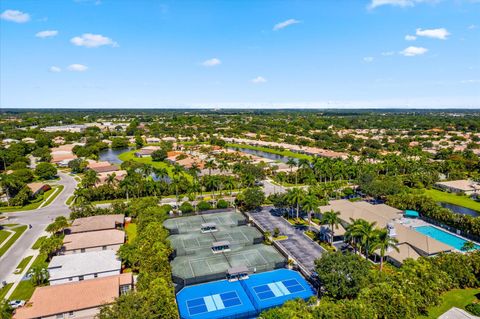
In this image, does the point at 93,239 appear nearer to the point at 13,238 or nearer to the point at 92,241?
the point at 92,241

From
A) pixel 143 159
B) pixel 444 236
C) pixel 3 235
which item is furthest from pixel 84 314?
pixel 143 159

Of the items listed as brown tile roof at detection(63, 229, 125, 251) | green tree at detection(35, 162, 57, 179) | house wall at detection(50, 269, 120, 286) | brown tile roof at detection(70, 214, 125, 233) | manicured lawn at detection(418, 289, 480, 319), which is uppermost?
green tree at detection(35, 162, 57, 179)

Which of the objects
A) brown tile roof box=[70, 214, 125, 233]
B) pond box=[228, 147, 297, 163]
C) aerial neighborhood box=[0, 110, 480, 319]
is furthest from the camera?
pond box=[228, 147, 297, 163]

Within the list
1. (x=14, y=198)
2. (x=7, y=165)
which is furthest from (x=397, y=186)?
(x=7, y=165)

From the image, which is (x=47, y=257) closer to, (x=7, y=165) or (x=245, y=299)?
(x=245, y=299)

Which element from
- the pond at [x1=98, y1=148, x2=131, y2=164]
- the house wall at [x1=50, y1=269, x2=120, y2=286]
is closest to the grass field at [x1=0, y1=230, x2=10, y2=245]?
the house wall at [x1=50, y1=269, x2=120, y2=286]

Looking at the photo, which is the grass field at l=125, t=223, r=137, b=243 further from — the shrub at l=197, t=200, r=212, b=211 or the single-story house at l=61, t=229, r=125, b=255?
the shrub at l=197, t=200, r=212, b=211

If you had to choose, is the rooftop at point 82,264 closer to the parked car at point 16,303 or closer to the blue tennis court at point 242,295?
the parked car at point 16,303
